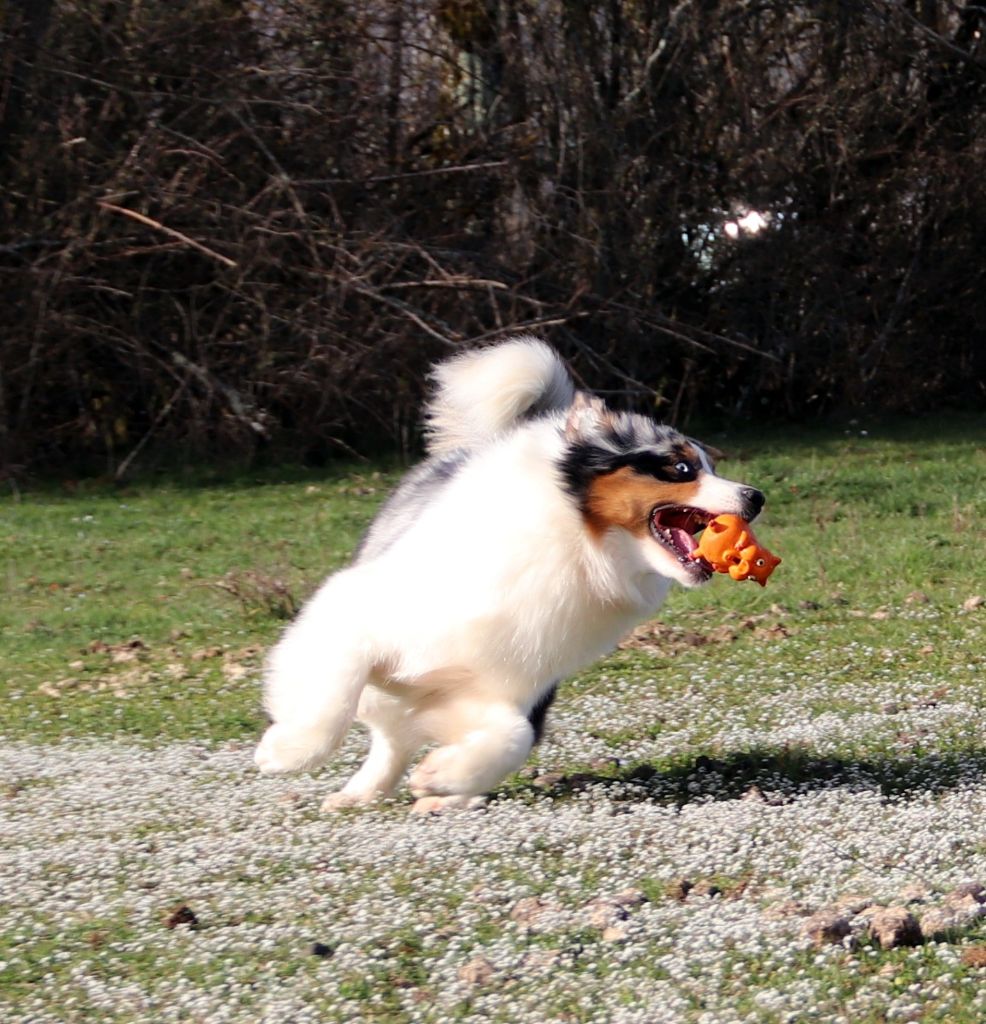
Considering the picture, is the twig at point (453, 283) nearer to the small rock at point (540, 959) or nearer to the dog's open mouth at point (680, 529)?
the dog's open mouth at point (680, 529)

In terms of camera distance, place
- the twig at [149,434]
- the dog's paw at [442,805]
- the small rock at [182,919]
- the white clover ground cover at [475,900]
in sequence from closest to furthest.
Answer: the white clover ground cover at [475,900] < the small rock at [182,919] < the dog's paw at [442,805] < the twig at [149,434]

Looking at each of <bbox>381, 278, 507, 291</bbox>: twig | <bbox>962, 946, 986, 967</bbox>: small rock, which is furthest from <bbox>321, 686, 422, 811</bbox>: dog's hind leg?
<bbox>381, 278, 507, 291</bbox>: twig

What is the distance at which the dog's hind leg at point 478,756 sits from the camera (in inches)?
204

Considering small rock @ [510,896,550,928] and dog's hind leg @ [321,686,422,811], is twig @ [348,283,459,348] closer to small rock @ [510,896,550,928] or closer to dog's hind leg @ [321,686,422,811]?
dog's hind leg @ [321,686,422,811]

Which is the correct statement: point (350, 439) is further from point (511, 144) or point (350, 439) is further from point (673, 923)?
point (673, 923)

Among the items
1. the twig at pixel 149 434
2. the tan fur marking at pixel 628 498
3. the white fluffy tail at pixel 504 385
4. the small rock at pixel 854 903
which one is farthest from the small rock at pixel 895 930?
the twig at pixel 149 434

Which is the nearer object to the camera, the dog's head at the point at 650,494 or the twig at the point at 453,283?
the dog's head at the point at 650,494

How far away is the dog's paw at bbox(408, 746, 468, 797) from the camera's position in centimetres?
518

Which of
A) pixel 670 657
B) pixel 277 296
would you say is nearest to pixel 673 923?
pixel 670 657

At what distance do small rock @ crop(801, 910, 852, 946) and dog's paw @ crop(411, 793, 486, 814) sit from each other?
162 cm

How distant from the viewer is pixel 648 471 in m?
5.34

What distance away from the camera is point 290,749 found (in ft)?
18.1

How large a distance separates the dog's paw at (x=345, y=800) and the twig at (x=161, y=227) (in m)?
9.70

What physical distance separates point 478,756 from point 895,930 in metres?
1.54
